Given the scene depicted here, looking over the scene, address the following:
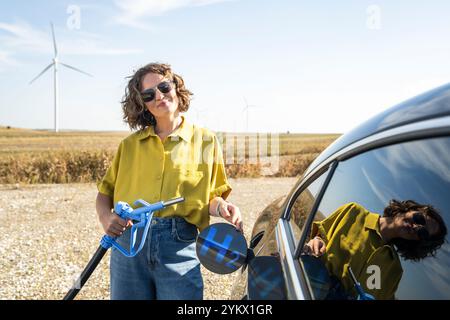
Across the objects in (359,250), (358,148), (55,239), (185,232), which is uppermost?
(358,148)

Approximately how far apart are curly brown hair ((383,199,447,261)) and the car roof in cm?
21

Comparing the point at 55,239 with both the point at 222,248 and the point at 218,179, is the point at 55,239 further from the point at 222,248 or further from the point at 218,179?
the point at 222,248

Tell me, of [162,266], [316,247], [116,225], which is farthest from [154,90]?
[316,247]

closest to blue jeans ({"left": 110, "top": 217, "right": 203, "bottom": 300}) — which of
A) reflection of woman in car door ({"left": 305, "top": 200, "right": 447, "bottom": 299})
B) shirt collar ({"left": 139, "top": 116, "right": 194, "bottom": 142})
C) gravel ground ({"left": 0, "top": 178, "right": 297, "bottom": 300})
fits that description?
shirt collar ({"left": 139, "top": 116, "right": 194, "bottom": 142})

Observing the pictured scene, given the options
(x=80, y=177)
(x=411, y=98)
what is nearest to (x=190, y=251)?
(x=411, y=98)

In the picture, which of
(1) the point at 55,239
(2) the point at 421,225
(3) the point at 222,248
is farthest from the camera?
(1) the point at 55,239

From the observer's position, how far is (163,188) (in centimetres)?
226

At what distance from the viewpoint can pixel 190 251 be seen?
2.25 meters

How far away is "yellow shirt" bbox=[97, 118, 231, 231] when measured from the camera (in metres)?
2.25

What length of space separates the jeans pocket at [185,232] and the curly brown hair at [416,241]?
44.8 inches

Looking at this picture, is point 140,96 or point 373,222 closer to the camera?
point 373,222

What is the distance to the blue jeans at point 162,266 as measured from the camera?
7.11 feet

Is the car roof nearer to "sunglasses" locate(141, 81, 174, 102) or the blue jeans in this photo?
the blue jeans

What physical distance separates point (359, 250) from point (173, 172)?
3.70ft
